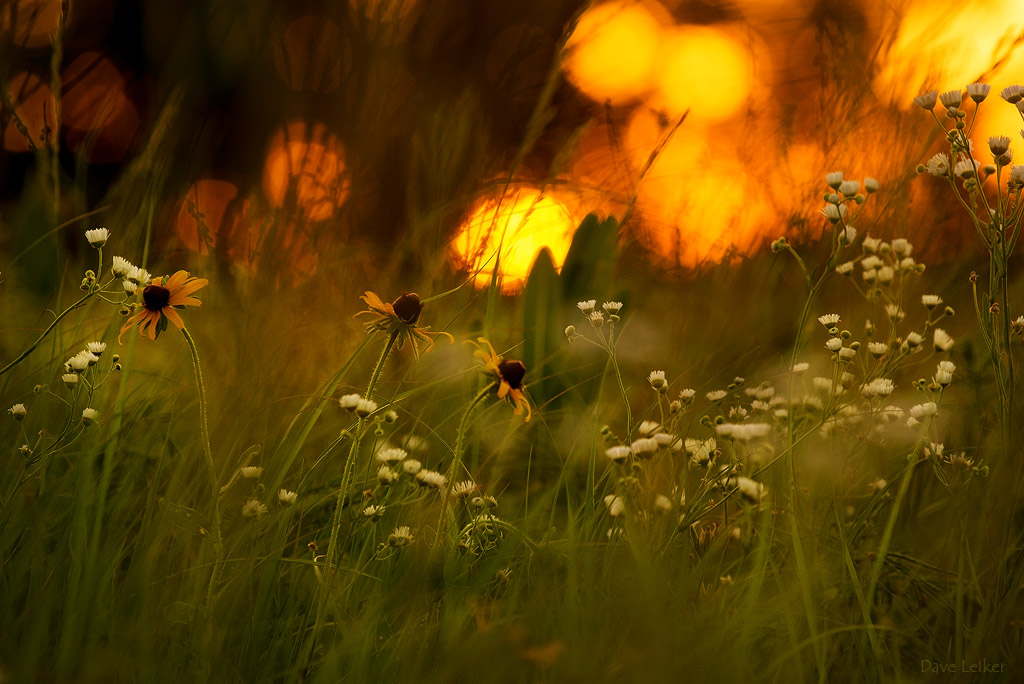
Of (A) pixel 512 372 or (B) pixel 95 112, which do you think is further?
(B) pixel 95 112

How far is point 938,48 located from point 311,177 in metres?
1.43

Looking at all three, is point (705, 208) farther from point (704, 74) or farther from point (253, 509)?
point (253, 509)

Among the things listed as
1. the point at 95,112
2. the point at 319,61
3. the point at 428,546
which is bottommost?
the point at 428,546

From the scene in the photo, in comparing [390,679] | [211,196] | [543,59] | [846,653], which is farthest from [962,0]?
[211,196]

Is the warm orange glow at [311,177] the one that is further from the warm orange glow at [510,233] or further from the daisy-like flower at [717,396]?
the daisy-like flower at [717,396]

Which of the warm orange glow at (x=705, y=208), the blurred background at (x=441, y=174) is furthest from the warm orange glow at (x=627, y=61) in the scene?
the warm orange glow at (x=705, y=208)

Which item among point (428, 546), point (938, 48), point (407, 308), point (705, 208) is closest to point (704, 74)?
point (705, 208)

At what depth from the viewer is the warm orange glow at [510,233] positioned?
1.23 m

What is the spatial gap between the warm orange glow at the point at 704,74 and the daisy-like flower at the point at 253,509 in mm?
1828

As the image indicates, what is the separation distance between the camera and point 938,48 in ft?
5.90

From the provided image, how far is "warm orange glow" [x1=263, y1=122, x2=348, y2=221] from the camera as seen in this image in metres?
1.36

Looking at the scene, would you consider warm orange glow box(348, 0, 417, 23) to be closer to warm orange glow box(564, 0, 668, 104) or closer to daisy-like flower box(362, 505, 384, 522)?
daisy-like flower box(362, 505, 384, 522)

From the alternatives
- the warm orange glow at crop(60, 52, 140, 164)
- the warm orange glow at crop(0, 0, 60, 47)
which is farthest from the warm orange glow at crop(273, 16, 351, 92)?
the warm orange glow at crop(60, 52, 140, 164)

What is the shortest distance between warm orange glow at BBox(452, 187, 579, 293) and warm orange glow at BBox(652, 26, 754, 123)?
632mm
